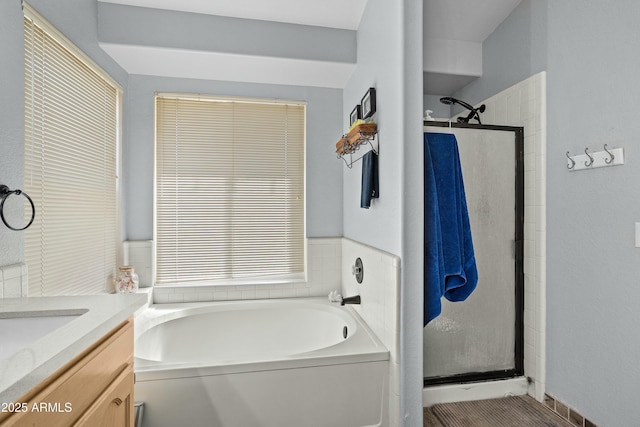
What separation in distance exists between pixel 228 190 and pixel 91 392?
1.88 metres

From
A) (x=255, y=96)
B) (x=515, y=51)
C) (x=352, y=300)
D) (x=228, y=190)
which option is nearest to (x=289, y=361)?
(x=352, y=300)

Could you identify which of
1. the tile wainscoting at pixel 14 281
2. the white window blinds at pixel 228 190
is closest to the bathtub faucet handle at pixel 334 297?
the white window blinds at pixel 228 190

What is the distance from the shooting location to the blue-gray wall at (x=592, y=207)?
4.90 feet

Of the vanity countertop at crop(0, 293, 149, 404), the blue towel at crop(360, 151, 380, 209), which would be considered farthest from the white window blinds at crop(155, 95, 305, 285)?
the vanity countertop at crop(0, 293, 149, 404)

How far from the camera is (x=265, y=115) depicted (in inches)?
106

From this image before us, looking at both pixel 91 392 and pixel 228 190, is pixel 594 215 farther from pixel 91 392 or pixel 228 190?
pixel 228 190

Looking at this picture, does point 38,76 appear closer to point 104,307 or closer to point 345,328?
point 104,307

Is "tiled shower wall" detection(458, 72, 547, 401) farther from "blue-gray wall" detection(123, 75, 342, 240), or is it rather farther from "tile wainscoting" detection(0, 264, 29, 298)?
"tile wainscoting" detection(0, 264, 29, 298)

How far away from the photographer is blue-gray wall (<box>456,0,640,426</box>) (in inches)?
58.7

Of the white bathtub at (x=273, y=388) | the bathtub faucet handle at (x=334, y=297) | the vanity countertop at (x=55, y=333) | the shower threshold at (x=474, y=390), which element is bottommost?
the shower threshold at (x=474, y=390)

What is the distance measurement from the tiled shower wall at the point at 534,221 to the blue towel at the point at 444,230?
55cm

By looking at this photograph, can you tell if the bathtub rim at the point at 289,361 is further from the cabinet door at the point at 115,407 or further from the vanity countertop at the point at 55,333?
the vanity countertop at the point at 55,333

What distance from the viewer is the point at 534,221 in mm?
2037

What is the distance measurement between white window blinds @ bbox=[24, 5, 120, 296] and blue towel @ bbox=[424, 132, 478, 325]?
6.16 feet
